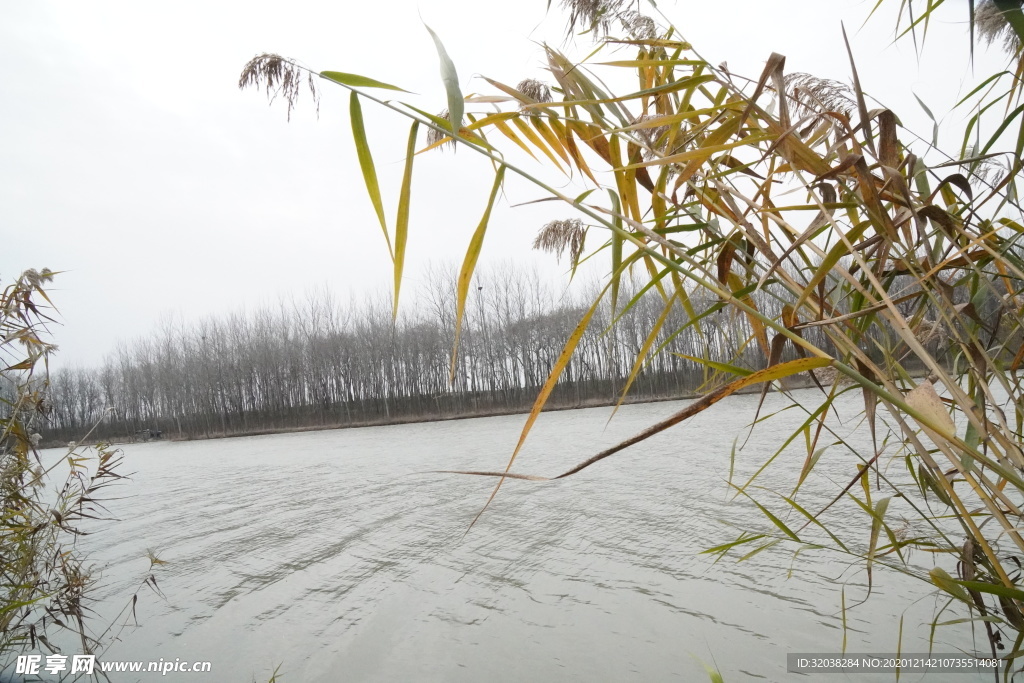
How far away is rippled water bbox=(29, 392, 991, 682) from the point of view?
6.77 ft

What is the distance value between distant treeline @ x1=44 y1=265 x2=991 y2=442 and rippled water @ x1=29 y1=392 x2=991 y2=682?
16552mm

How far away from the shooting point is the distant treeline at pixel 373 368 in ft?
81.5

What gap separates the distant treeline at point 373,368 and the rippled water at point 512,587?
54.3 ft

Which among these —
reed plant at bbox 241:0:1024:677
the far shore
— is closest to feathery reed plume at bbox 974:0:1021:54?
reed plant at bbox 241:0:1024:677

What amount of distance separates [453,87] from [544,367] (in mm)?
26255

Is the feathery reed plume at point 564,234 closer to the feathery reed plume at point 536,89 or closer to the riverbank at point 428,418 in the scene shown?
the feathery reed plume at point 536,89

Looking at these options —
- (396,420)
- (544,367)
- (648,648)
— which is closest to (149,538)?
(648,648)

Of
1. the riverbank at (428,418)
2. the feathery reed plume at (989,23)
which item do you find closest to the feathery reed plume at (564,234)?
the feathery reed plume at (989,23)

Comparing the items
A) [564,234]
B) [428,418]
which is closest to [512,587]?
[564,234]

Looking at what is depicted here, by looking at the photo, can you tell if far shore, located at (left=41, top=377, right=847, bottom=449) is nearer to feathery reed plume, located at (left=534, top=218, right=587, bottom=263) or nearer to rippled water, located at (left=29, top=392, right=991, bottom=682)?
rippled water, located at (left=29, top=392, right=991, bottom=682)

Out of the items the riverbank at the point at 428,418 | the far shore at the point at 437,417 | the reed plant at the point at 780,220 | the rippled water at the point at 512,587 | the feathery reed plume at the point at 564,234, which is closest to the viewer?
the reed plant at the point at 780,220

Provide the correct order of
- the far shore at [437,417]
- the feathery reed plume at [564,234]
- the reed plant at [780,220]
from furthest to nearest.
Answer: the far shore at [437,417], the feathery reed plume at [564,234], the reed plant at [780,220]

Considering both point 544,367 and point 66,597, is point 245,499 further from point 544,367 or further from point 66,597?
point 544,367

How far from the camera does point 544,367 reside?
26.8 m
